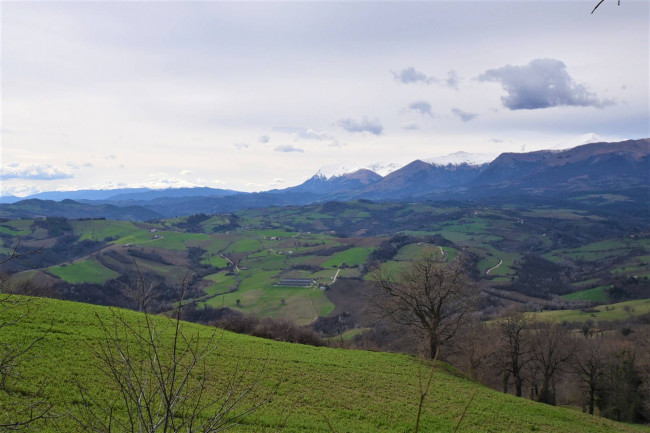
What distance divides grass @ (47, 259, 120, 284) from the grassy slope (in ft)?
326

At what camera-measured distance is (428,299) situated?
3459cm

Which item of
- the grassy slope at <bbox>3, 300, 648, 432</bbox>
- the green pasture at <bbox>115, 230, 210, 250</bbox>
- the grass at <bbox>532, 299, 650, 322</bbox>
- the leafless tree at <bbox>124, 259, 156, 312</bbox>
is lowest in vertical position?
the grass at <bbox>532, 299, 650, 322</bbox>

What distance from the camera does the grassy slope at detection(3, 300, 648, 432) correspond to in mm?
17123

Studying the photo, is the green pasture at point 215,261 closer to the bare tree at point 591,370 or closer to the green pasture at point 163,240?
the green pasture at point 163,240

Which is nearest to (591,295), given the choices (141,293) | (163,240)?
(141,293)

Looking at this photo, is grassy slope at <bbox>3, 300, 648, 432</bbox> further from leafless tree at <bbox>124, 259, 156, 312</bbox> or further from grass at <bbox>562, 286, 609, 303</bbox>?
grass at <bbox>562, 286, 609, 303</bbox>

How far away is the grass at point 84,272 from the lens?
364ft

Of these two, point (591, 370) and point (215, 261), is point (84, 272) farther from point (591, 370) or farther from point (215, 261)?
point (591, 370)

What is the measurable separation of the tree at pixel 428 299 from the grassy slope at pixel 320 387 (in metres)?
A: 6.00

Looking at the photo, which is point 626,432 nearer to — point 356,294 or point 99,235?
point 356,294

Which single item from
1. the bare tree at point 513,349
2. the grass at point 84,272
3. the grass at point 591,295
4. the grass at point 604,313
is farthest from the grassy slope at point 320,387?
the grass at point 591,295

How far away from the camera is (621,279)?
12719 cm

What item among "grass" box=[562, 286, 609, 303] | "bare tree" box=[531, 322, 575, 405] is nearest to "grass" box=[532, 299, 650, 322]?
"grass" box=[562, 286, 609, 303]

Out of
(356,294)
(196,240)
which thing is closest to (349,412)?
(356,294)
